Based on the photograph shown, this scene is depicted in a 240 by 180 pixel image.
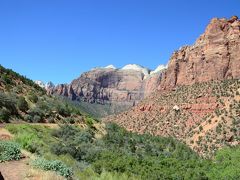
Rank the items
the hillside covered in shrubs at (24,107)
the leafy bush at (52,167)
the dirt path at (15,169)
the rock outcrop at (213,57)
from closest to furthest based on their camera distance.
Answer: the dirt path at (15,169), the leafy bush at (52,167), the hillside covered in shrubs at (24,107), the rock outcrop at (213,57)

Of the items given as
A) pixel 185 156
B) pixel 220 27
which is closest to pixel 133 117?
pixel 220 27

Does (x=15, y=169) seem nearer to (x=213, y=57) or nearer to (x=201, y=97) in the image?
(x=201, y=97)

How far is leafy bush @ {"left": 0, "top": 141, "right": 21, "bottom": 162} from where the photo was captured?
1505cm

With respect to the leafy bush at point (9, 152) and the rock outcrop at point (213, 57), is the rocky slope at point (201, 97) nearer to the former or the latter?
the rock outcrop at point (213, 57)

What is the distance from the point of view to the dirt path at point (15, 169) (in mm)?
12867

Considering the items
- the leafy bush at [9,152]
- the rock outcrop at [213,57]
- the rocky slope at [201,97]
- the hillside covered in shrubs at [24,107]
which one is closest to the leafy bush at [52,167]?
the leafy bush at [9,152]

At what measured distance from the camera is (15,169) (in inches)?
545

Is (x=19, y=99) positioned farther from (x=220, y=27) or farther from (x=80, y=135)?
(x=220, y=27)

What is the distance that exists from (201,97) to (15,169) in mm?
90131

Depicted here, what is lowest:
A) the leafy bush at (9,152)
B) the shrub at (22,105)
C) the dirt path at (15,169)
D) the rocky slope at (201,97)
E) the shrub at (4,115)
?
the dirt path at (15,169)

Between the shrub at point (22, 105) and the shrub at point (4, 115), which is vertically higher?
the shrub at point (22, 105)

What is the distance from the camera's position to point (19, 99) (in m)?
40.2

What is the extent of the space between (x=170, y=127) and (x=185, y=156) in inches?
1703

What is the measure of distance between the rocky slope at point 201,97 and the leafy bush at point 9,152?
2299 inches
